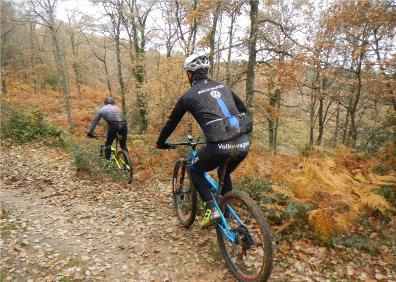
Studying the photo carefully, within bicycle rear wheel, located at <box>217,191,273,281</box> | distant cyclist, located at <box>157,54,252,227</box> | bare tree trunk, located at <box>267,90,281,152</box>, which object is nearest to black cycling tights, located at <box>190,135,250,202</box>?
distant cyclist, located at <box>157,54,252,227</box>

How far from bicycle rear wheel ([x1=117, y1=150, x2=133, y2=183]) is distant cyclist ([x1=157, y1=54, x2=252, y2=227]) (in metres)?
4.47

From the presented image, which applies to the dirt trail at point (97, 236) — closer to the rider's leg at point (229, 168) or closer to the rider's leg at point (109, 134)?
the rider's leg at point (109, 134)

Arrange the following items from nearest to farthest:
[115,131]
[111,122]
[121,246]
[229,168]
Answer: [229,168], [121,246], [111,122], [115,131]

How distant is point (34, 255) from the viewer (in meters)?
5.16

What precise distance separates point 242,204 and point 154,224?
9.32ft

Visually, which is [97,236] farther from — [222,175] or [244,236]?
[244,236]

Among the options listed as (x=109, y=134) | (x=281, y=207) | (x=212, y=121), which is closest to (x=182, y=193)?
(x=281, y=207)

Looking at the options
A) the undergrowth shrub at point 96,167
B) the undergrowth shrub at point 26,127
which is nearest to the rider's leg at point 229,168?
the undergrowth shrub at point 96,167

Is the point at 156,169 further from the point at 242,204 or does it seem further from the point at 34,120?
the point at 34,120

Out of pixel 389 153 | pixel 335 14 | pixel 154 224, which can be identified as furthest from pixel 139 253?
pixel 335 14

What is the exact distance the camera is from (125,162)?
8938 mm

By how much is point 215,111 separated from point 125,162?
556 centimetres

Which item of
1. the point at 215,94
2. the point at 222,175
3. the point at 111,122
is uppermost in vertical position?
the point at 215,94

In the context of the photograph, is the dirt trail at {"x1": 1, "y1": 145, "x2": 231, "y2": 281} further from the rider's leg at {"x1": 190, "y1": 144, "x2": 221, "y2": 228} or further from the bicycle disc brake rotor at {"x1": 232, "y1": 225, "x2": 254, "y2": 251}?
the rider's leg at {"x1": 190, "y1": 144, "x2": 221, "y2": 228}
